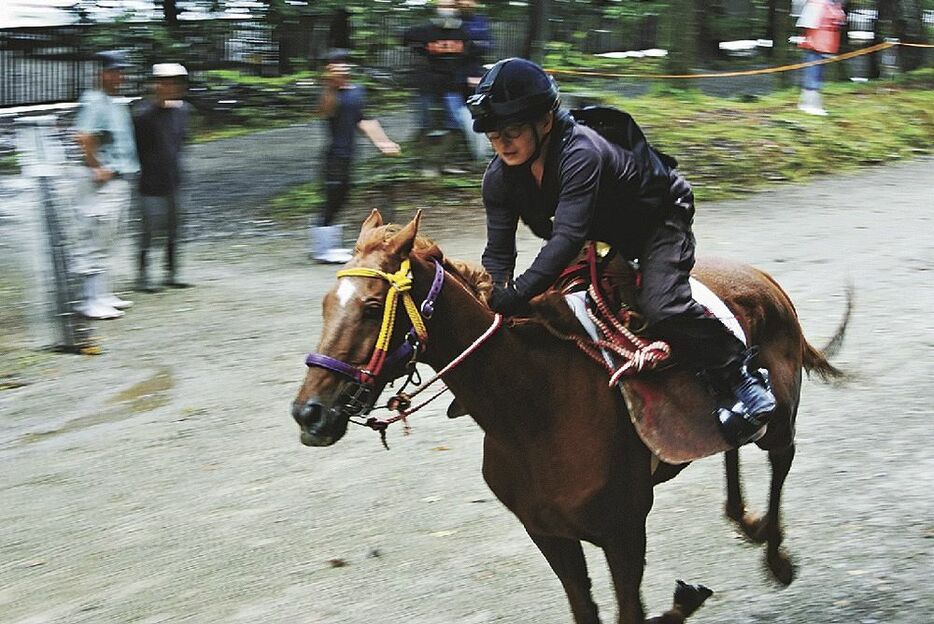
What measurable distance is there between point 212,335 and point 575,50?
10220 mm

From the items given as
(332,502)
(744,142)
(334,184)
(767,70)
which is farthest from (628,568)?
(767,70)

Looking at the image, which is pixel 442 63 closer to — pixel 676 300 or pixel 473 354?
pixel 676 300

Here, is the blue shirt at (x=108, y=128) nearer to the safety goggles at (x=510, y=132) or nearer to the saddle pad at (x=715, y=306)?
the saddle pad at (x=715, y=306)

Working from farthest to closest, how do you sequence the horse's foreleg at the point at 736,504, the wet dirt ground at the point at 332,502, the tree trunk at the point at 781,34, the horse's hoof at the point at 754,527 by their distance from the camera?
the tree trunk at the point at 781,34
the horse's foreleg at the point at 736,504
the horse's hoof at the point at 754,527
the wet dirt ground at the point at 332,502

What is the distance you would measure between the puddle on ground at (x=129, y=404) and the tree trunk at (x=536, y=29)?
8629mm

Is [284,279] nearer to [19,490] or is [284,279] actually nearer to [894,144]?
[19,490]

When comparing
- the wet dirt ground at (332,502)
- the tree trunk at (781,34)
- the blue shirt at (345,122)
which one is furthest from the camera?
the tree trunk at (781,34)

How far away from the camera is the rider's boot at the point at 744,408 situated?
509 cm

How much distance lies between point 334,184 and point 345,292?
8411mm

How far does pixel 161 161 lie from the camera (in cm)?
1162

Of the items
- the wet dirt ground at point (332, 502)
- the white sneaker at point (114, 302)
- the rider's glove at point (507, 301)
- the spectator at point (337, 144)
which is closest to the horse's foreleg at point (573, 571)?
the wet dirt ground at point (332, 502)

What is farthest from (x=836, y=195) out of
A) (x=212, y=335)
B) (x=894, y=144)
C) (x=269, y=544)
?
(x=269, y=544)

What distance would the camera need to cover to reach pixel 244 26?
1980 centimetres

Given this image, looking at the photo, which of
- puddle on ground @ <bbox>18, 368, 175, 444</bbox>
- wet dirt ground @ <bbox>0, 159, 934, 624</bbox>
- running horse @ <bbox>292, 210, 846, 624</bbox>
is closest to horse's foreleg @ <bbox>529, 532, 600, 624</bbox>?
running horse @ <bbox>292, 210, 846, 624</bbox>
